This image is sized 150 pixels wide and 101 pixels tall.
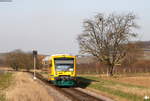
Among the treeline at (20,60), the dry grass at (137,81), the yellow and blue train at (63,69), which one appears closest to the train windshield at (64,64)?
the yellow and blue train at (63,69)

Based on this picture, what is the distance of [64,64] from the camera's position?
1054 inches

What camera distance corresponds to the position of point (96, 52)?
160ft

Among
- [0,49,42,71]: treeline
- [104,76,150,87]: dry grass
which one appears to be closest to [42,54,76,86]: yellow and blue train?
[104,76,150,87]: dry grass

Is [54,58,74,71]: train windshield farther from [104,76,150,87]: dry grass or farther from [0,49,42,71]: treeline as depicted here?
[0,49,42,71]: treeline

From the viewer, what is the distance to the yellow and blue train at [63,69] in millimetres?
26531

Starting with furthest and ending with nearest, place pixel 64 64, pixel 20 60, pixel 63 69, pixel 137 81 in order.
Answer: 1. pixel 20 60
2. pixel 137 81
3. pixel 64 64
4. pixel 63 69

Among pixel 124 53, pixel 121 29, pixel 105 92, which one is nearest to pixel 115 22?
pixel 121 29

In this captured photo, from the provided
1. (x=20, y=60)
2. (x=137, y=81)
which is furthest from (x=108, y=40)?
(x=20, y=60)

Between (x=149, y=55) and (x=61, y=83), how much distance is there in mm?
77100

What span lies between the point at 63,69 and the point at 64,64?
1.54ft

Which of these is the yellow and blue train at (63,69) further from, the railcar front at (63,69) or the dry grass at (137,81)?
the dry grass at (137,81)

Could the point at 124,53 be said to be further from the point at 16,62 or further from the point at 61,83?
the point at 16,62

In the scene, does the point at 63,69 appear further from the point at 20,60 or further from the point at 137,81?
the point at 20,60

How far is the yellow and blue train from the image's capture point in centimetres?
2653
